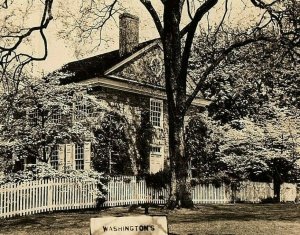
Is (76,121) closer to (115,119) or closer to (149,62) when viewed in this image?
(115,119)

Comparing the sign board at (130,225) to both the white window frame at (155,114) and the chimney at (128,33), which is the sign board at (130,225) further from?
the chimney at (128,33)

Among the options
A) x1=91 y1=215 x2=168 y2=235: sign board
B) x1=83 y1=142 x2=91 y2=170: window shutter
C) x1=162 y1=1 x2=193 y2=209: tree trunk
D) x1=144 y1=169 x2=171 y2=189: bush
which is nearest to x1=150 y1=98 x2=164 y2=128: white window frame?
x1=144 y1=169 x2=171 y2=189: bush

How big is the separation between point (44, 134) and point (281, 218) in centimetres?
1017

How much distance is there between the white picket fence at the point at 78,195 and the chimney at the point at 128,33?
29.3ft

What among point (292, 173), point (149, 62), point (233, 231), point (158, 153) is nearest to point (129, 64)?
point (149, 62)

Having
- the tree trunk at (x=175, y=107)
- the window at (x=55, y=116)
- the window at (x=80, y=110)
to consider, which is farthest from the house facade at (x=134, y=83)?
the tree trunk at (x=175, y=107)

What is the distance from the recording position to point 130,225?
6492 mm

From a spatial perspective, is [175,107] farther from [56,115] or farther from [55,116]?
[55,116]

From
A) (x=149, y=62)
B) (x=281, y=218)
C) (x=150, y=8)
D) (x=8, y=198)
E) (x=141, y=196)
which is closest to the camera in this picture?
(x=281, y=218)

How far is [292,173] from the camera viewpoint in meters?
32.3

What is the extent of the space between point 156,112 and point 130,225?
83.8 feet

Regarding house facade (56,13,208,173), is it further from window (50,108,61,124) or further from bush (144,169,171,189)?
window (50,108,61,124)

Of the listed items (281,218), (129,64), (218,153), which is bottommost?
(281,218)

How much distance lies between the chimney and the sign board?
25.1 m
